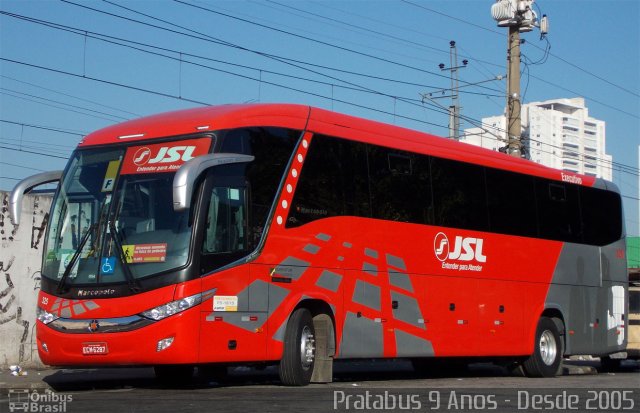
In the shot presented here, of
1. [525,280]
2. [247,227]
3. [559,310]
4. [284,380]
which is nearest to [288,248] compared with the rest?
[247,227]

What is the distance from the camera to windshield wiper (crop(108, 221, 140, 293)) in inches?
502

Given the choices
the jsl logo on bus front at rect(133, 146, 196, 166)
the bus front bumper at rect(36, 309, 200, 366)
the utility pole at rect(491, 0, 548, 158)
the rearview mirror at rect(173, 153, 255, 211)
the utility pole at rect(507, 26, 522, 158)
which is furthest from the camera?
the utility pole at rect(491, 0, 548, 158)

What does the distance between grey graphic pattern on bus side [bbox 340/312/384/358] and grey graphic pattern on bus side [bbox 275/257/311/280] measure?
131 centimetres

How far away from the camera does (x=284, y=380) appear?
1426 cm

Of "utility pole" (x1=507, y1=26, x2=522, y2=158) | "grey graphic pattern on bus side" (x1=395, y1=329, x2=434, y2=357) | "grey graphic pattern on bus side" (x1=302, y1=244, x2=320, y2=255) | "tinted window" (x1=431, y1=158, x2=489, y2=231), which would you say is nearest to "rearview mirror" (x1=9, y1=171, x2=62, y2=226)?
"grey graphic pattern on bus side" (x1=302, y1=244, x2=320, y2=255)

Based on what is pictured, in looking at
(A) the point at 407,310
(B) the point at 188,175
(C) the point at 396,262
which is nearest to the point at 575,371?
(A) the point at 407,310

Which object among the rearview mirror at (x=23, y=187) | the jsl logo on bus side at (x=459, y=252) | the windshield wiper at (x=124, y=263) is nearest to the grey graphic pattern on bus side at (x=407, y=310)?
the jsl logo on bus side at (x=459, y=252)

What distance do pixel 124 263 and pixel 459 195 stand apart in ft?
23.9

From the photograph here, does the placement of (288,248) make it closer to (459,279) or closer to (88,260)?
(88,260)

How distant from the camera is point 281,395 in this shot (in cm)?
1261

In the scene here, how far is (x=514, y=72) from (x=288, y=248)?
18.3 m

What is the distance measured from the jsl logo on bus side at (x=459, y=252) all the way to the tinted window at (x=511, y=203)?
0.71 metres

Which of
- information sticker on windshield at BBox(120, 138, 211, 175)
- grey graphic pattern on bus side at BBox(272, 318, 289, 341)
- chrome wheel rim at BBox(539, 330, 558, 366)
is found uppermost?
information sticker on windshield at BBox(120, 138, 211, 175)

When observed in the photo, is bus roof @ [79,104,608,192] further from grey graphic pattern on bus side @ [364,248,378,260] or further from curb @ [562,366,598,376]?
curb @ [562,366,598,376]
